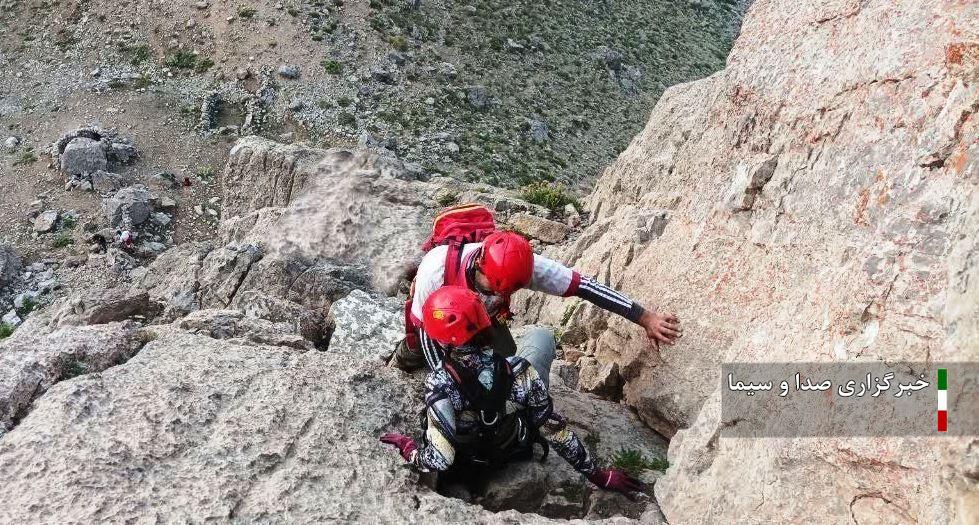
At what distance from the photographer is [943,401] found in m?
4.25

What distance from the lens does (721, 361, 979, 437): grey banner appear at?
13.7ft

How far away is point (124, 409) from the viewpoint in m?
Answer: 6.60

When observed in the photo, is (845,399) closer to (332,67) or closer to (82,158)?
(82,158)

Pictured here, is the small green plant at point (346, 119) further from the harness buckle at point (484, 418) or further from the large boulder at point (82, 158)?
the harness buckle at point (484, 418)

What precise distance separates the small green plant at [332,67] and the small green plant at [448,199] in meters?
25.0

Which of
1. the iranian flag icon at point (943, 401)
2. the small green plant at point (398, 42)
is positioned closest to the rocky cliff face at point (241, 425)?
the iranian flag icon at point (943, 401)

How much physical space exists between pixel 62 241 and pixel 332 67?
51.3 feet

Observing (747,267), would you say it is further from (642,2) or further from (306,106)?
(642,2)

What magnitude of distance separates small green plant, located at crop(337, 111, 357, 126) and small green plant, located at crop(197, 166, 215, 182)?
651 centimetres

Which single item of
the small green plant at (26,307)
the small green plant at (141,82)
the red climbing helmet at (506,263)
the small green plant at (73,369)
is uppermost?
the red climbing helmet at (506,263)

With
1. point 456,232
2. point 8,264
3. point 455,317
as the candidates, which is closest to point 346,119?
point 8,264

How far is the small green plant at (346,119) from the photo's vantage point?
1415 inches

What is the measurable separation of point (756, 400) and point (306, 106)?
33749 mm

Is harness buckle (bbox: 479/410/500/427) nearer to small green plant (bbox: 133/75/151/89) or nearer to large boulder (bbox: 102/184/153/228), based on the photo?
large boulder (bbox: 102/184/153/228)
